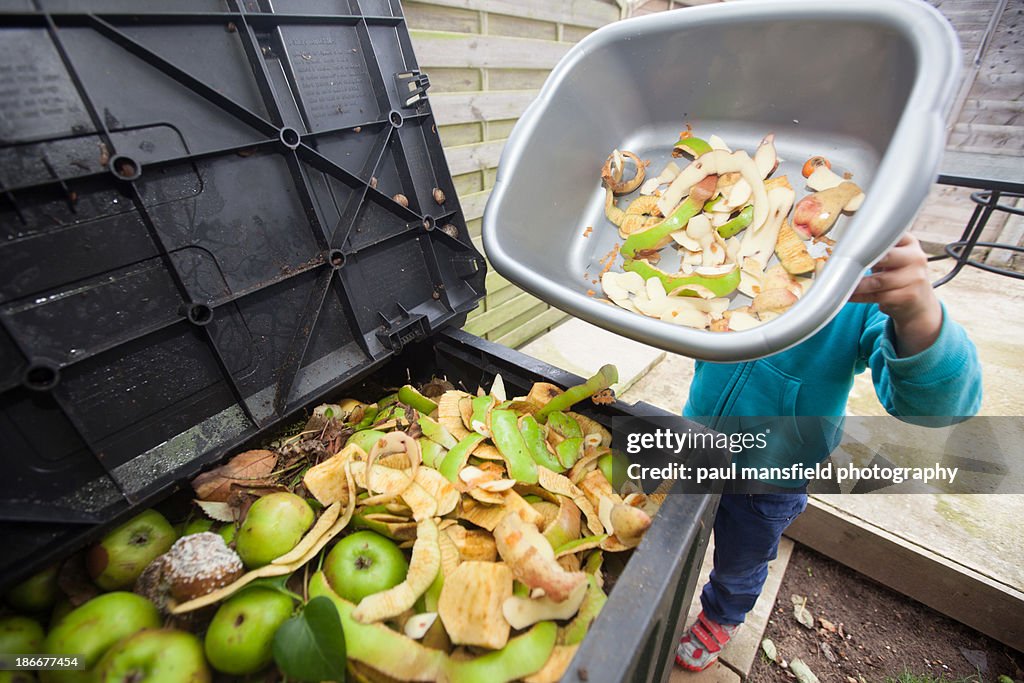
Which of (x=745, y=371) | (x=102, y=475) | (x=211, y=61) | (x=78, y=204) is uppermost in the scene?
(x=211, y=61)

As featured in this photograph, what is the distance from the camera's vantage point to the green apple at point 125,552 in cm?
75

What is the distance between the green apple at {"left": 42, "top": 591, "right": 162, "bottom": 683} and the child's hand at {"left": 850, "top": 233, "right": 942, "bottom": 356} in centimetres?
118

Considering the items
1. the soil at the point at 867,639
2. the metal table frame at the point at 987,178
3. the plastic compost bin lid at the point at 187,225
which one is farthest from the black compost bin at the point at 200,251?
the metal table frame at the point at 987,178

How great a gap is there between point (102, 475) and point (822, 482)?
81.8 inches

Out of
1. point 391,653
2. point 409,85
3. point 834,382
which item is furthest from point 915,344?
point 409,85

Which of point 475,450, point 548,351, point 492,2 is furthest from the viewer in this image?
point 548,351

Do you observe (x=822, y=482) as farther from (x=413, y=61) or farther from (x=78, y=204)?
(x=78, y=204)

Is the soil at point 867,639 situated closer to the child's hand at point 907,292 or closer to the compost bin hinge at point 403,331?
the child's hand at point 907,292

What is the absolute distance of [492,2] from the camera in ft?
6.31

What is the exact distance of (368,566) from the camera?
76cm

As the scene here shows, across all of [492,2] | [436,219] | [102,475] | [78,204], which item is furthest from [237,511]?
[492,2]

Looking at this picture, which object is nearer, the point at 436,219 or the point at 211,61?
the point at 211,61

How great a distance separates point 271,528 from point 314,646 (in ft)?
0.70

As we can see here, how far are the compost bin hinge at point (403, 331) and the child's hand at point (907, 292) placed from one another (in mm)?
887
